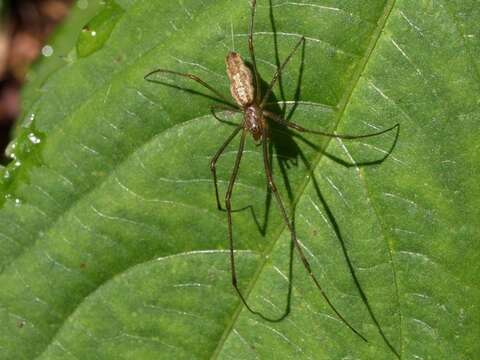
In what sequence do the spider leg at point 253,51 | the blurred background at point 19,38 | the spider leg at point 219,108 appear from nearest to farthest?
the spider leg at point 253,51, the spider leg at point 219,108, the blurred background at point 19,38

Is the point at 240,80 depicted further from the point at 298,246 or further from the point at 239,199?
the point at 298,246

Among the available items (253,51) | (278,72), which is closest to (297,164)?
(278,72)

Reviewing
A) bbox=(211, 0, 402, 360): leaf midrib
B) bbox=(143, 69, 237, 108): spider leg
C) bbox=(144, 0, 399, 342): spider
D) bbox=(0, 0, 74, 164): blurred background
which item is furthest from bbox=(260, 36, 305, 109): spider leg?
bbox=(0, 0, 74, 164): blurred background

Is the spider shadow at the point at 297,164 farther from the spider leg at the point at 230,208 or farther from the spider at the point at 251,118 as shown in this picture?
the spider leg at the point at 230,208

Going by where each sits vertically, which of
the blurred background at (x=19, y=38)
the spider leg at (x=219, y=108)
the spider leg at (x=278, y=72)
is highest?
the blurred background at (x=19, y=38)

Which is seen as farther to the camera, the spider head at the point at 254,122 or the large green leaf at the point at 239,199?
the spider head at the point at 254,122

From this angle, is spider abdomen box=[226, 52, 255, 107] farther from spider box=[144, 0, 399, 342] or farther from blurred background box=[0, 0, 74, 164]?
blurred background box=[0, 0, 74, 164]

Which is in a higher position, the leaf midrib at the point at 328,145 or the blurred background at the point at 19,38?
the blurred background at the point at 19,38

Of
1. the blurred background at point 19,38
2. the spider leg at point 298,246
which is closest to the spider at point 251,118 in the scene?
the spider leg at point 298,246
